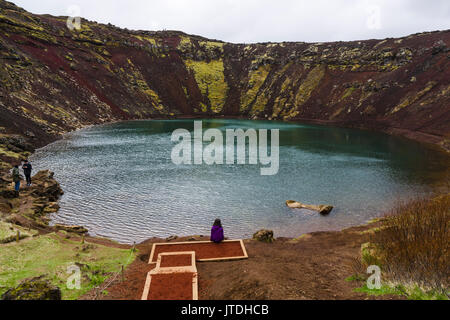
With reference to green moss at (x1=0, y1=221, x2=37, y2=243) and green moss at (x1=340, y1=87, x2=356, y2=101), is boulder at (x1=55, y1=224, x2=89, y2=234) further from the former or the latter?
green moss at (x1=340, y1=87, x2=356, y2=101)

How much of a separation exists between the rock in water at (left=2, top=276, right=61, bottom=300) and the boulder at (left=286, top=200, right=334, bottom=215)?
20541 millimetres

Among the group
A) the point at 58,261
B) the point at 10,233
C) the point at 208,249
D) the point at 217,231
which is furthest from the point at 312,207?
the point at 10,233

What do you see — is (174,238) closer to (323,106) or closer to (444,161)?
(444,161)

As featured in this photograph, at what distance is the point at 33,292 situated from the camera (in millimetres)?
8547

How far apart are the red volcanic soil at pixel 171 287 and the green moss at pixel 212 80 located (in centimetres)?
10753

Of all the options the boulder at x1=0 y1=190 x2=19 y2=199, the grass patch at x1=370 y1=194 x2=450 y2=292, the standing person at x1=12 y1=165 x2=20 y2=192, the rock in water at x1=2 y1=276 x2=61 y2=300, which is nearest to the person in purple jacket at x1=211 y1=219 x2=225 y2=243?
the grass patch at x1=370 y1=194 x2=450 y2=292

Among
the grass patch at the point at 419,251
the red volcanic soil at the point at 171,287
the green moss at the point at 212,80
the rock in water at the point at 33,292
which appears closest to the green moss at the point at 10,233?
the rock in water at the point at 33,292

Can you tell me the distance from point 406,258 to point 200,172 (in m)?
28.7

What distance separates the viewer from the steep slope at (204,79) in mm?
67062

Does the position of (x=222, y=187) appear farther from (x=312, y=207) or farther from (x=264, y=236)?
(x=264, y=236)

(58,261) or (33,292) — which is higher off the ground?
(33,292)

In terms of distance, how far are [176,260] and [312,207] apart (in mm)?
15555

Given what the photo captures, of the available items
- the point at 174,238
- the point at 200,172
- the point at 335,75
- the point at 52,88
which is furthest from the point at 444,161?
the point at 52,88
